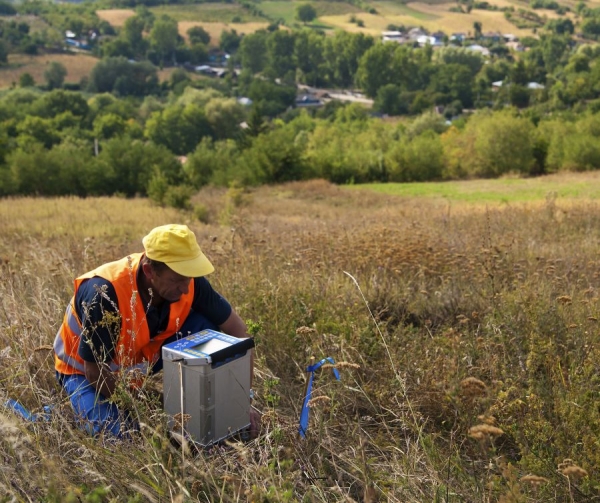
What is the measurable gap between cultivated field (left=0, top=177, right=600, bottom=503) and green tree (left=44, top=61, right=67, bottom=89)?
374 ft

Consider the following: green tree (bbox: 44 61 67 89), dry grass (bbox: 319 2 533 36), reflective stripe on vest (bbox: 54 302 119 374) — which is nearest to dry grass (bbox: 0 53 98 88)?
green tree (bbox: 44 61 67 89)

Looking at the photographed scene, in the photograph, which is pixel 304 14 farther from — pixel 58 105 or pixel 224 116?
pixel 58 105

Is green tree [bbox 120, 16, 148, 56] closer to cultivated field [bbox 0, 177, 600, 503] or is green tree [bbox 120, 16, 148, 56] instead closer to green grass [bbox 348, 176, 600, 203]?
green grass [bbox 348, 176, 600, 203]

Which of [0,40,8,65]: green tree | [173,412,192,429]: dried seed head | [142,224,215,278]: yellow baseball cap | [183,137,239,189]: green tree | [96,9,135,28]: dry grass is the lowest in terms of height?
[0,40,8,65]: green tree

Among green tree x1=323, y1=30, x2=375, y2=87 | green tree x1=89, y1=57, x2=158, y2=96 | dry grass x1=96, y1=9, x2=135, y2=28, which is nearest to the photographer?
green tree x1=89, y1=57, x2=158, y2=96

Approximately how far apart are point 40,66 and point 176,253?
129 metres

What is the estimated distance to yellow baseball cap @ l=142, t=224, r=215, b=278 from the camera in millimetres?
3131

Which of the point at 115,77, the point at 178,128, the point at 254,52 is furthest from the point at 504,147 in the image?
the point at 254,52

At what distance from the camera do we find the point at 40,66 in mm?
118562

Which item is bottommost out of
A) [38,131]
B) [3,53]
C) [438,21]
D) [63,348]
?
[38,131]

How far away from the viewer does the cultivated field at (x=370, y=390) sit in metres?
2.43

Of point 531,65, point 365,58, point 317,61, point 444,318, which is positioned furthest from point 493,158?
point 317,61

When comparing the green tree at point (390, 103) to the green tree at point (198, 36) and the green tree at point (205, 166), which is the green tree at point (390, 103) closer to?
the green tree at point (198, 36)

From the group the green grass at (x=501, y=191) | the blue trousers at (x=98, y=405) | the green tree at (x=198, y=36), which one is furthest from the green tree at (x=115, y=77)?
the blue trousers at (x=98, y=405)
